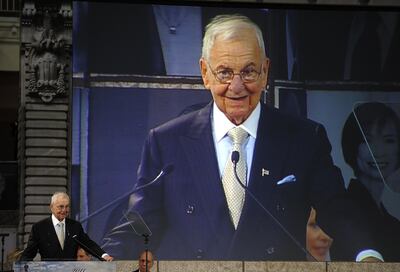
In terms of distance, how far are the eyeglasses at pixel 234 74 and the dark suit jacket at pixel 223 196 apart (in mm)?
669

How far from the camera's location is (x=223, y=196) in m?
21.2

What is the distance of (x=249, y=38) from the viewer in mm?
22000

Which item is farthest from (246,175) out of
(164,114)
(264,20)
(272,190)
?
(264,20)

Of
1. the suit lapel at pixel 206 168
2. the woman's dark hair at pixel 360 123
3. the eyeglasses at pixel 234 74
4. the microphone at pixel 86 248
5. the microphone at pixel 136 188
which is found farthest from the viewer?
the woman's dark hair at pixel 360 123

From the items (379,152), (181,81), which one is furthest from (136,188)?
(379,152)

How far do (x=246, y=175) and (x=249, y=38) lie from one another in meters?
3.17

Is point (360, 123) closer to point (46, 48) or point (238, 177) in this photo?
point (238, 177)

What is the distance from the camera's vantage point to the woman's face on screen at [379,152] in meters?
22.1

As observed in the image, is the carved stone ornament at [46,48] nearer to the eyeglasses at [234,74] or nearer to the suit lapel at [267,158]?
the eyeglasses at [234,74]

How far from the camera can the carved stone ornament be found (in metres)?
21.6

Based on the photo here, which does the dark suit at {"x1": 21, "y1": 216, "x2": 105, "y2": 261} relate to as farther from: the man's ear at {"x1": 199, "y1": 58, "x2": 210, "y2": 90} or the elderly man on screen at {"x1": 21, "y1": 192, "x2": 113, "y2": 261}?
the man's ear at {"x1": 199, "y1": 58, "x2": 210, "y2": 90}

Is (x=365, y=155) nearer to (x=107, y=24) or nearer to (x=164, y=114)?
(x=164, y=114)

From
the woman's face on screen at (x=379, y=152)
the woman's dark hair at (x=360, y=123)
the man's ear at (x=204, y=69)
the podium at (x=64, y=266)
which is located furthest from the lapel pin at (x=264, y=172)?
the podium at (x=64, y=266)

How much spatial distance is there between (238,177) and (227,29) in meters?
3.43
